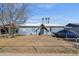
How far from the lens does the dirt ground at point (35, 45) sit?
10.6 ft

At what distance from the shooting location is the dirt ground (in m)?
3.22

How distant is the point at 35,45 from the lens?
3.26 metres

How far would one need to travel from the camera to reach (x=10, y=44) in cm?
324

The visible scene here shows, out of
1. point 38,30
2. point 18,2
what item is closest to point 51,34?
point 38,30

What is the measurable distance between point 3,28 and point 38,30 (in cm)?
46

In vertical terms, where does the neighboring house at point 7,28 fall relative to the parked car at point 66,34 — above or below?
above

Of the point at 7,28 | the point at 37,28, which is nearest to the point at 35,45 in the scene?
the point at 37,28

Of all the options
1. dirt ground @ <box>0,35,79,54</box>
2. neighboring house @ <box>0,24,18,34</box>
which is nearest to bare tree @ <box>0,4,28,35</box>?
neighboring house @ <box>0,24,18,34</box>

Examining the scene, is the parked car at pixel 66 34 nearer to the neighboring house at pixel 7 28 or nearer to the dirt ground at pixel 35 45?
the dirt ground at pixel 35 45

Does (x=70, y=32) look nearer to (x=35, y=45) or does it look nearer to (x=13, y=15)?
(x=35, y=45)

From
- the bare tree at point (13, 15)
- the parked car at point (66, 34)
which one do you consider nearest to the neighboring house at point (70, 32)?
the parked car at point (66, 34)

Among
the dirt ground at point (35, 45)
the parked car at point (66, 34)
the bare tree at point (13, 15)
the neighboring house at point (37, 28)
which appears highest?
the bare tree at point (13, 15)

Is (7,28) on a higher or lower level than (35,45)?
higher

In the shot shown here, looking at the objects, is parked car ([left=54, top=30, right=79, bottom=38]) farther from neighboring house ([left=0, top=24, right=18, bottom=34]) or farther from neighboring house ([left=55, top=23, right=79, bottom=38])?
neighboring house ([left=0, top=24, right=18, bottom=34])
